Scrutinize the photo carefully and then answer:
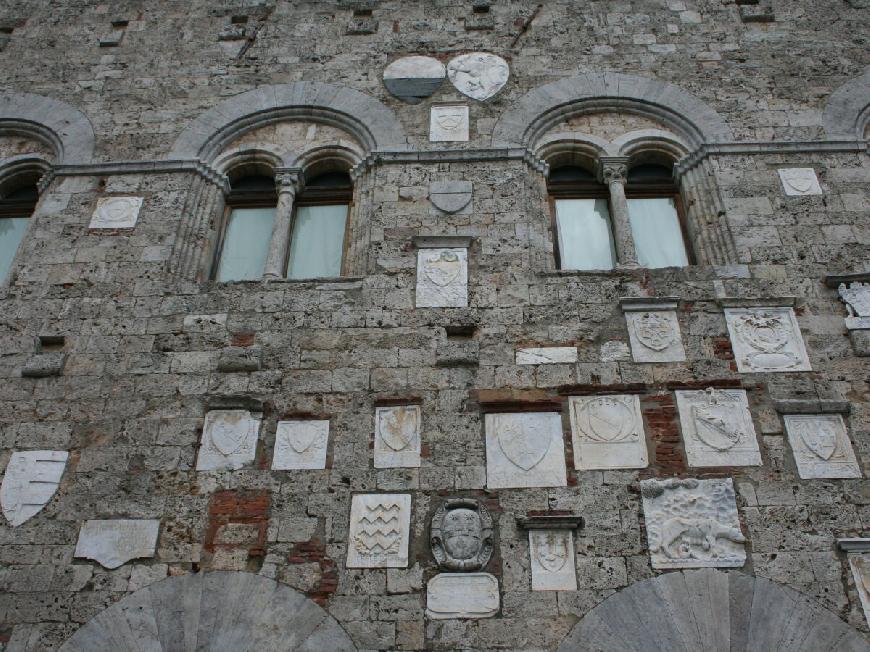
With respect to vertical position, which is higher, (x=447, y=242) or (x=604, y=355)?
(x=447, y=242)

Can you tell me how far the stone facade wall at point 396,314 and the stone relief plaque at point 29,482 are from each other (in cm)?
8

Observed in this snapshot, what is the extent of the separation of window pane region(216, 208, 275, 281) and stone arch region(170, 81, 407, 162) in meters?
0.61

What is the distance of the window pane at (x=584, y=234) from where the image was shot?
7219mm

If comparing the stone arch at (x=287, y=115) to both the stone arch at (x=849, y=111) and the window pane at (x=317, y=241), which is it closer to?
the window pane at (x=317, y=241)

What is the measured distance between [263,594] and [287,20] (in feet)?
19.2

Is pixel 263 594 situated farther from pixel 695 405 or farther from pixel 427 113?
pixel 427 113

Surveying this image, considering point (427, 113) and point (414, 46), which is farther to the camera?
point (414, 46)

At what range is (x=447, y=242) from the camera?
6.85m

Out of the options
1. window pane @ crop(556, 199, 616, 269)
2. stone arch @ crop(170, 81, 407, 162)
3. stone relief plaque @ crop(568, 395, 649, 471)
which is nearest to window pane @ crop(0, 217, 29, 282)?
stone arch @ crop(170, 81, 407, 162)

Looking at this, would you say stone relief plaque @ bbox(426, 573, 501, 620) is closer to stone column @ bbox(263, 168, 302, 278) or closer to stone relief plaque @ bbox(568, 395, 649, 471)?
stone relief plaque @ bbox(568, 395, 649, 471)

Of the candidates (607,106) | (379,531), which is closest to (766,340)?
(607,106)

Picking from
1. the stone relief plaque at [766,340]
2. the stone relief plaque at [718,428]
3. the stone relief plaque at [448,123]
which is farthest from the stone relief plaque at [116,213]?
the stone relief plaque at [766,340]

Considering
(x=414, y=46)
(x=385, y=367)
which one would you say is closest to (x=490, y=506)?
(x=385, y=367)

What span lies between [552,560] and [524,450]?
74 cm
